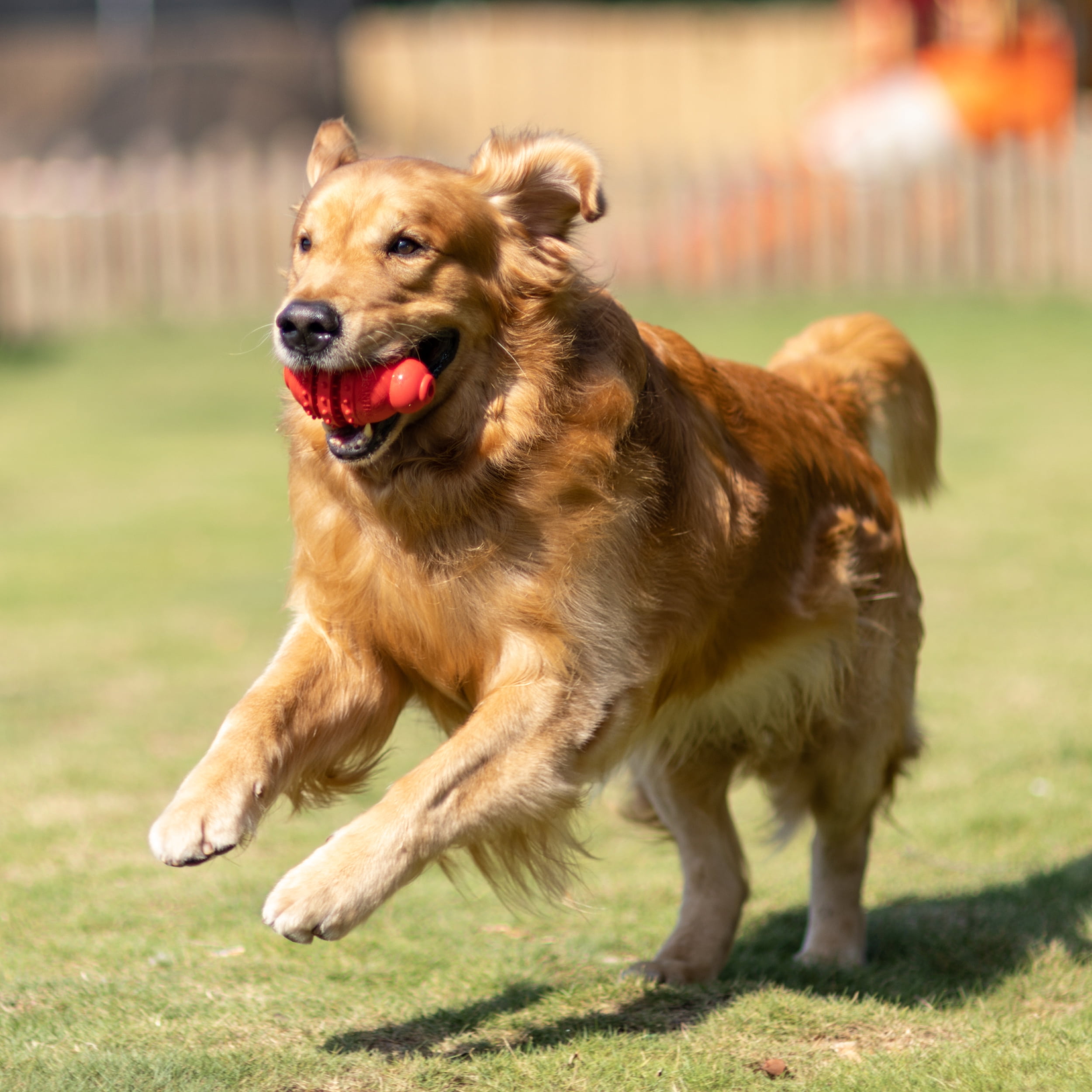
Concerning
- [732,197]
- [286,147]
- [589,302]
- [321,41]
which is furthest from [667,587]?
[321,41]

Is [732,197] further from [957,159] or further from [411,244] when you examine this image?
[411,244]

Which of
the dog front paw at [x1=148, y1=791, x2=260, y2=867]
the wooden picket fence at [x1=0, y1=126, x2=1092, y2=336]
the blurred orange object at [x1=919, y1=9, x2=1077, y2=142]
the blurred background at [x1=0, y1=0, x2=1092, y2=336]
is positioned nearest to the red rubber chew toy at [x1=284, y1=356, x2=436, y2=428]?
the dog front paw at [x1=148, y1=791, x2=260, y2=867]

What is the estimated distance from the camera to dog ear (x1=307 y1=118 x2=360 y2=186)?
166 inches

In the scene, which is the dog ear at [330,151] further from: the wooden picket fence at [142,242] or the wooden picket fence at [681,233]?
the wooden picket fence at [142,242]

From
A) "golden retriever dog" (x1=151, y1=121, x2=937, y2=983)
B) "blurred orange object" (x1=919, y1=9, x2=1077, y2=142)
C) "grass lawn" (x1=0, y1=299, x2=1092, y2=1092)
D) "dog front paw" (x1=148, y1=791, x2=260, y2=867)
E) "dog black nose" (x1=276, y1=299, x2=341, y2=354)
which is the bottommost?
"grass lawn" (x1=0, y1=299, x2=1092, y2=1092)

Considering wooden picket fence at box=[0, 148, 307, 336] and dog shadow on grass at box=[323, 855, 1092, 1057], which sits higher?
wooden picket fence at box=[0, 148, 307, 336]

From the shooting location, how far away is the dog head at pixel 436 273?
3.71m

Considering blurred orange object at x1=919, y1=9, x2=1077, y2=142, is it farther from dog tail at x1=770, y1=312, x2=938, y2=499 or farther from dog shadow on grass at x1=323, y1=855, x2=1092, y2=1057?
dog shadow on grass at x1=323, y1=855, x2=1092, y2=1057

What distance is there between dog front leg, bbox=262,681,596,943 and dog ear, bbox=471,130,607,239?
4.01 feet

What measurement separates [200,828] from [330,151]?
184cm

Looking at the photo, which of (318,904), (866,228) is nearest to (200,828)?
(318,904)

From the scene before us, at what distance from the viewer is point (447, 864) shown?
13.0 ft

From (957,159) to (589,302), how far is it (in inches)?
608

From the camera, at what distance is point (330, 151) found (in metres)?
4.23
